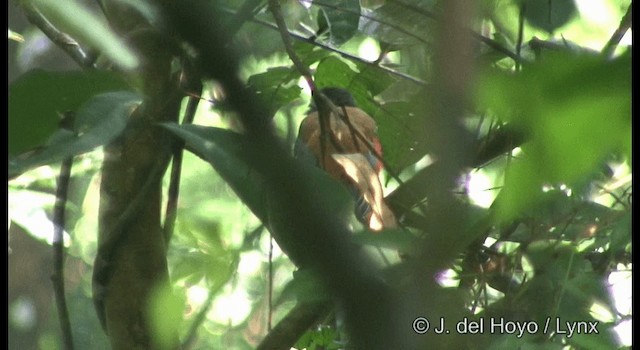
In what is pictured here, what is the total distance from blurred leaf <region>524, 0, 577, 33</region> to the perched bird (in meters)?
0.18

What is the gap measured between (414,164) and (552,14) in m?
0.26

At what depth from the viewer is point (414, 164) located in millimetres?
982

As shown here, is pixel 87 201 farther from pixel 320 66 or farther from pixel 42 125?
pixel 42 125

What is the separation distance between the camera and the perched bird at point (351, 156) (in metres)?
0.76

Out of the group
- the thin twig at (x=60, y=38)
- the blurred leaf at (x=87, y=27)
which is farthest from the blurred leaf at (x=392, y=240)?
the thin twig at (x=60, y=38)

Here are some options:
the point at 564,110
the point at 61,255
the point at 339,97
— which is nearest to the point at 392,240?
the point at 564,110

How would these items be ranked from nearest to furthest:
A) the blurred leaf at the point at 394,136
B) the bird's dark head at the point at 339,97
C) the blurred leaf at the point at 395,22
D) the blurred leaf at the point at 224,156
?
the blurred leaf at the point at 224,156, the blurred leaf at the point at 395,22, the blurred leaf at the point at 394,136, the bird's dark head at the point at 339,97

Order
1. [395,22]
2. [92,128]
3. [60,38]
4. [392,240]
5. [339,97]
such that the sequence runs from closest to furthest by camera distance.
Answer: [392,240]
[92,128]
[395,22]
[60,38]
[339,97]

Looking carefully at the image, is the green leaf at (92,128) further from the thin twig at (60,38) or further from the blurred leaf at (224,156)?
the thin twig at (60,38)

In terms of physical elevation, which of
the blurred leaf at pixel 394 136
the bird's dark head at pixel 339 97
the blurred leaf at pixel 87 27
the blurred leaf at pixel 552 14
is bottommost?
the blurred leaf at pixel 87 27

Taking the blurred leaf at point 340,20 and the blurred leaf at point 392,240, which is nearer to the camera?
the blurred leaf at point 392,240

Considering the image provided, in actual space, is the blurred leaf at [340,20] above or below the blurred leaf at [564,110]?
above

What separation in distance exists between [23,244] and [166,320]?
1.52m

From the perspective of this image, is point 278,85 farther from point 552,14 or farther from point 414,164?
point 552,14
